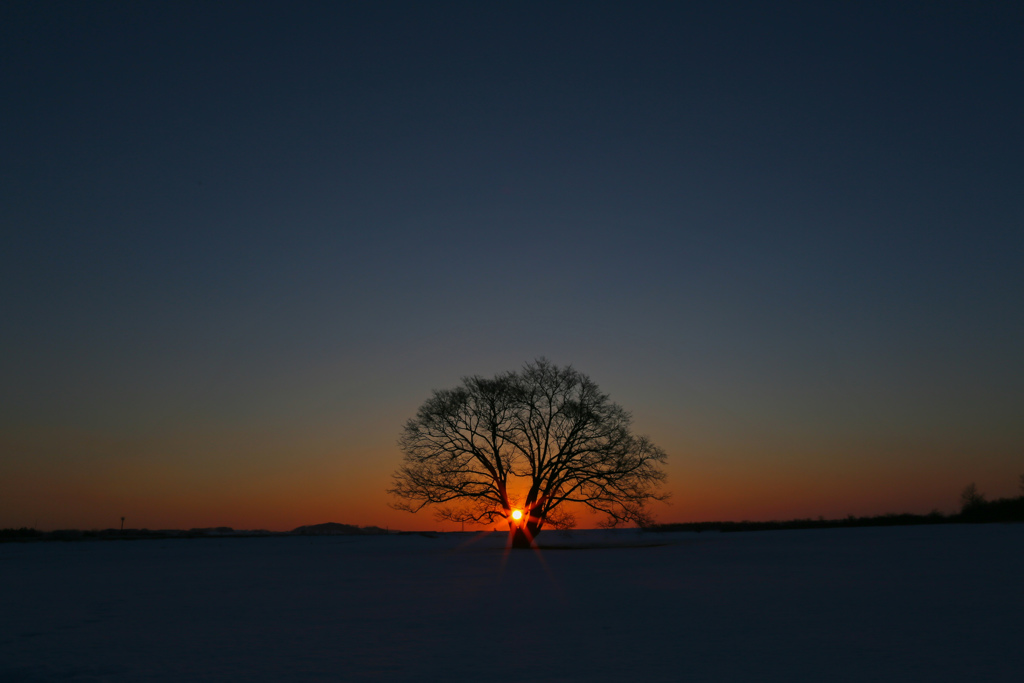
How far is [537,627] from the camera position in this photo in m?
12.5

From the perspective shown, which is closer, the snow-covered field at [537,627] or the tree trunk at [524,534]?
the snow-covered field at [537,627]

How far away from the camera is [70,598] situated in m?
18.2

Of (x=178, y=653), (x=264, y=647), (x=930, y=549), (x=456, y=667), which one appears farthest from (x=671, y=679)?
(x=930, y=549)

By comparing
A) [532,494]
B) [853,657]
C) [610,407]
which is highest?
[610,407]

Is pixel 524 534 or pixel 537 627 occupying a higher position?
pixel 524 534

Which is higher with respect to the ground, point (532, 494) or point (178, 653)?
point (532, 494)

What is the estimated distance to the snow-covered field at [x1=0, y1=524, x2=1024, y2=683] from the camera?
9.04m

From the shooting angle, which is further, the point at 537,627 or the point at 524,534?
the point at 524,534

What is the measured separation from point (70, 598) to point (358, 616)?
30.5 ft

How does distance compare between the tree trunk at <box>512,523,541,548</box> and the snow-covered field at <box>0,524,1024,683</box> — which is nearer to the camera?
the snow-covered field at <box>0,524,1024,683</box>

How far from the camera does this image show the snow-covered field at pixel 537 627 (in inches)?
356

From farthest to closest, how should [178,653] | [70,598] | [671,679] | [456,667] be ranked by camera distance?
[70,598] → [178,653] → [456,667] → [671,679]

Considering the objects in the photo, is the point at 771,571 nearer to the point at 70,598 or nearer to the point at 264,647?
the point at 264,647

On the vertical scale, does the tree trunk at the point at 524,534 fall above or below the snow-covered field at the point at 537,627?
above
